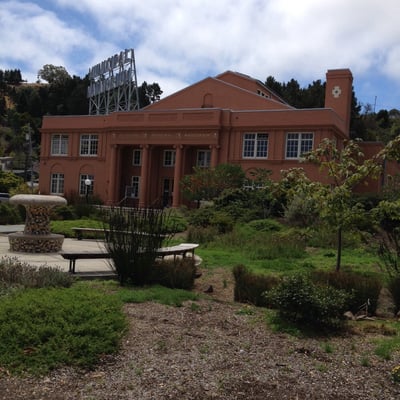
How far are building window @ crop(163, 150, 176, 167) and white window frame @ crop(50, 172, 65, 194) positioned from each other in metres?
9.53

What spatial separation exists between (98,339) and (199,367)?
1075mm

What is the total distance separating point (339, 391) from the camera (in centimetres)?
444

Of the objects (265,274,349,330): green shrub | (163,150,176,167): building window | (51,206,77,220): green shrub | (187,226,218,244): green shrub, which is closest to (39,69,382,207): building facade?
(163,150,176,167): building window

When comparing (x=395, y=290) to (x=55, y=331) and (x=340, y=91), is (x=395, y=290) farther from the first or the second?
(x=340, y=91)

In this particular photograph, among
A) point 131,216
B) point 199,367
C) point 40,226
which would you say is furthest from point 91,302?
point 40,226

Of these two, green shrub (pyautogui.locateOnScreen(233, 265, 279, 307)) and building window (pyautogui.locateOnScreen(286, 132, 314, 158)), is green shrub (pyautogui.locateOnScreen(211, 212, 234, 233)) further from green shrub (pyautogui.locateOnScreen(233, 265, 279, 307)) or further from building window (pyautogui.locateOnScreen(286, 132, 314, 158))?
building window (pyautogui.locateOnScreen(286, 132, 314, 158))

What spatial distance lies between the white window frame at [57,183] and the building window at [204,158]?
41.2 ft

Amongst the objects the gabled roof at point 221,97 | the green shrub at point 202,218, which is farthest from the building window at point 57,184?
the green shrub at point 202,218

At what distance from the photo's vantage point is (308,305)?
6.28m

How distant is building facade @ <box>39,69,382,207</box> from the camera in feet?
114

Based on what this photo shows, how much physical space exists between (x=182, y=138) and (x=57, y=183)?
530 inches

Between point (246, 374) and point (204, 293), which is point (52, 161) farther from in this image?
point (246, 374)

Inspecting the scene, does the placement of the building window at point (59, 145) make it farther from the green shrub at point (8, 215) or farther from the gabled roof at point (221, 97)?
the green shrub at point (8, 215)

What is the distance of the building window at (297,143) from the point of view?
34250mm
